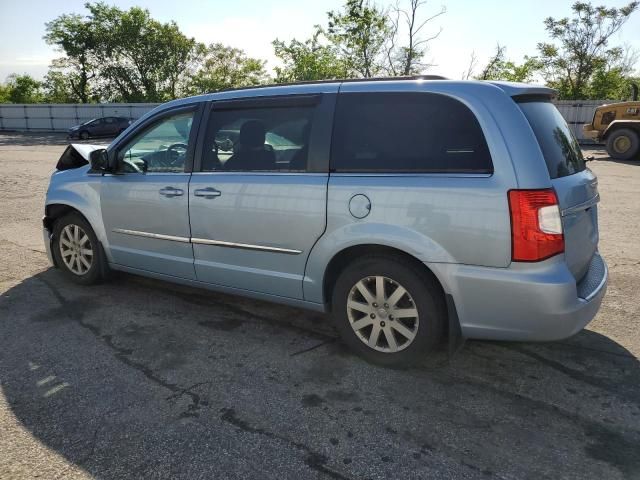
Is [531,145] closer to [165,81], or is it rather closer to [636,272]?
[636,272]

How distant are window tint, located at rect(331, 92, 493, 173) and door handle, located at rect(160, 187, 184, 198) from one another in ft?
4.43

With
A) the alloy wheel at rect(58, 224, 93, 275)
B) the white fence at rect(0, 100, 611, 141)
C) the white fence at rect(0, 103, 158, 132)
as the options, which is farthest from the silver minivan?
the white fence at rect(0, 103, 158, 132)

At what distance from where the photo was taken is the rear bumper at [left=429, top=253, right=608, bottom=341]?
8.91ft

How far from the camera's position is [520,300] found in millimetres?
2756

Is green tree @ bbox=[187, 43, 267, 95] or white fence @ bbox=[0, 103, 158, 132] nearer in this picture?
white fence @ bbox=[0, 103, 158, 132]

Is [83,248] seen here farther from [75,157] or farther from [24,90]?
[24,90]

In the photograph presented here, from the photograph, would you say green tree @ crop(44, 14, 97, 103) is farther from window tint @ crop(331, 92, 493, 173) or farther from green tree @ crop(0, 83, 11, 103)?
window tint @ crop(331, 92, 493, 173)

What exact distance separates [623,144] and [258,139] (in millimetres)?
15923

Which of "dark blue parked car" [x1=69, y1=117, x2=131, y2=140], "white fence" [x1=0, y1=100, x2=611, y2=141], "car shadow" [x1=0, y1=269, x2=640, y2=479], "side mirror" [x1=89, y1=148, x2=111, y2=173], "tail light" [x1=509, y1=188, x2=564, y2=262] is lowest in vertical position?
"car shadow" [x1=0, y1=269, x2=640, y2=479]

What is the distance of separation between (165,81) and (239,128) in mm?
48842

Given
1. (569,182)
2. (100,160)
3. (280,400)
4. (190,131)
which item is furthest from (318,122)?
(100,160)

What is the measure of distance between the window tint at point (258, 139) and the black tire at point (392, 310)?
812mm

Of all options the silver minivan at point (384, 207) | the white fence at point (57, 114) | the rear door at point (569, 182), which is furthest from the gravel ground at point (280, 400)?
the white fence at point (57, 114)

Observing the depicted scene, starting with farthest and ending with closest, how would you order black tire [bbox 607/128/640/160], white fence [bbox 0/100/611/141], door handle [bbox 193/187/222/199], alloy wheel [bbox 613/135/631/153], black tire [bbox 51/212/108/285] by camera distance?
1. white fence [bbox 0/100/611/141]
2. alloy wheel [bbox 613/135/631/153]
3. black tire [bbox 607/128/640/160]
4. black tire [bbox 51/212/108/285]
5. door handle [bbox 193/187/222/199]
